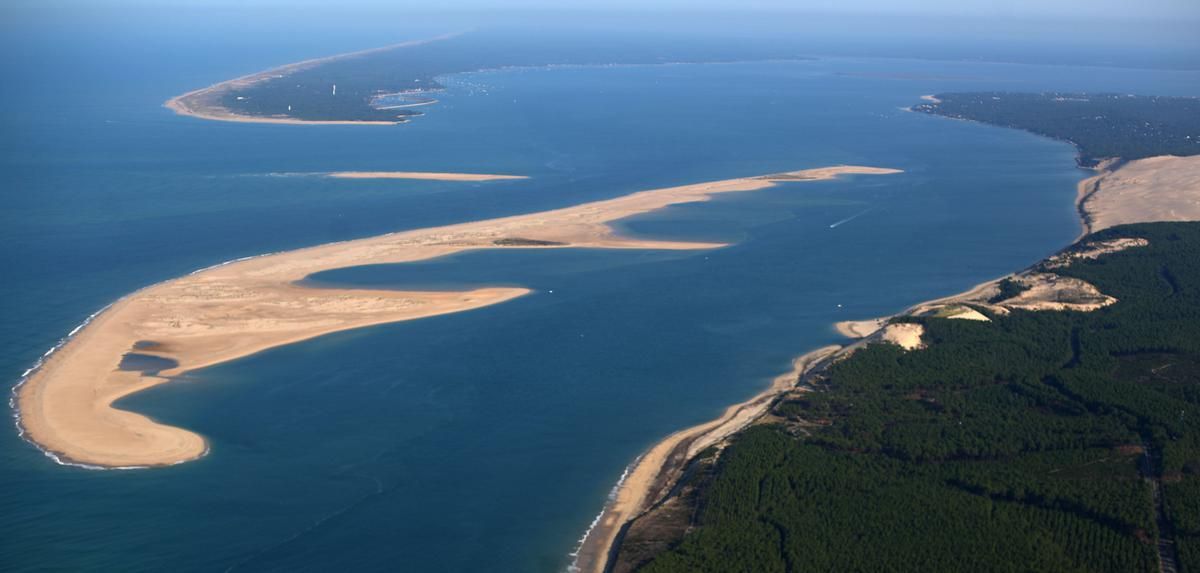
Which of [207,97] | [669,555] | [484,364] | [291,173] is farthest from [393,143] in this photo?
A: [669,555]

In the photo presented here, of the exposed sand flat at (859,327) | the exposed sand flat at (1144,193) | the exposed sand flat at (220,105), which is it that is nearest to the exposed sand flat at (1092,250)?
the exposed sand flat at (1144,193)

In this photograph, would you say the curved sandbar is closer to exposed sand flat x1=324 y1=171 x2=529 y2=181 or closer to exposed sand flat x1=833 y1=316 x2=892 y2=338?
exposed sand flat x1=324 y1=171 x2=529 y2=181

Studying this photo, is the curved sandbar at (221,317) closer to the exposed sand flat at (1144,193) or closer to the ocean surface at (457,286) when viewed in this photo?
the ocean surface at (457,286)

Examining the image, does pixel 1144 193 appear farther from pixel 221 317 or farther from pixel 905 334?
pixel 221 317

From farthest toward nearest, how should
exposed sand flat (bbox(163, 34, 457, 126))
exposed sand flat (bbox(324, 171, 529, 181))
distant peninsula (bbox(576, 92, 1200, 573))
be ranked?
exposed sand flat (bbox(163, 34, 457, 126)) → exposed sand flat (bbox(324, 171, 529, 181)) → distant peninsula (bbox(576, 92, 1200, 573))

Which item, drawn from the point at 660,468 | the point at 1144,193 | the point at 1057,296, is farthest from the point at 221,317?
the point at 1144,193

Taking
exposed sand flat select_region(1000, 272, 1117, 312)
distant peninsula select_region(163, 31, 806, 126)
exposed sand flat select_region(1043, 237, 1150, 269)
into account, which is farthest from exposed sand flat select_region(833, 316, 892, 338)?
A: distant peninsula select_region(163, 31, 806, 126)
